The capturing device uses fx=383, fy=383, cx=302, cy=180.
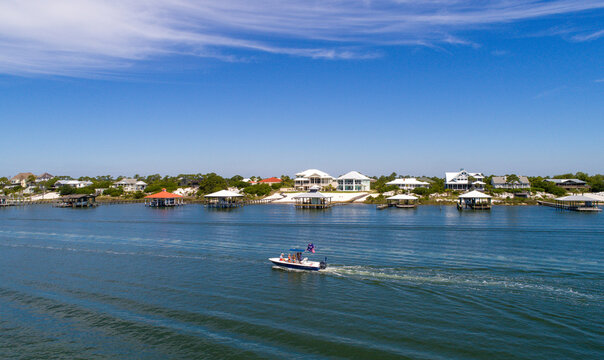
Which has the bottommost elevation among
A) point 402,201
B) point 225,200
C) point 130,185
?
point 402,201

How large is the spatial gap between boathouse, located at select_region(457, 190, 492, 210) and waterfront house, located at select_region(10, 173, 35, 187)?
188 m

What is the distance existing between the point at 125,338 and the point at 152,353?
8.90 feet

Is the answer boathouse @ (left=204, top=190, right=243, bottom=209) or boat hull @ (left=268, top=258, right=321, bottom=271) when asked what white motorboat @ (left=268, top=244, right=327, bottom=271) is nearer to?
boat hull @ (left=268, top=258, right=321, bottom=271)

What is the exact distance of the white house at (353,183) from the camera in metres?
136

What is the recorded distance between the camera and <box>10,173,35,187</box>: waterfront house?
179137 millimetres

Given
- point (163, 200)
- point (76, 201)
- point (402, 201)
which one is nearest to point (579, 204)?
point (402, 201)

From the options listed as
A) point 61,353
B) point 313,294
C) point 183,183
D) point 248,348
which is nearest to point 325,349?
point 248,348

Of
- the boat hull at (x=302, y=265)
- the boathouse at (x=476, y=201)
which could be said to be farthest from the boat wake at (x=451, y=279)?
the boathouse at (x=476, y=201)

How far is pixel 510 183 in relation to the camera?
416 feet

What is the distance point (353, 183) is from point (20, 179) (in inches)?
6204

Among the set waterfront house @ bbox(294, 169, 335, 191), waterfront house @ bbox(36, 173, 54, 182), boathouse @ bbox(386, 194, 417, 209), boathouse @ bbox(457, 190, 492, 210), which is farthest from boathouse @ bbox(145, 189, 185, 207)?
waterfront house @ bbox(36, 173, 54, 182)

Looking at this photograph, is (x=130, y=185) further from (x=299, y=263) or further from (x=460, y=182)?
(x=299, y=263)

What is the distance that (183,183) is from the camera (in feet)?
546

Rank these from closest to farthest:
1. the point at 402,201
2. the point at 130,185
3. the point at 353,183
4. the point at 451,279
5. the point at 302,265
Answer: the point at 451,279 < the point at 302,265 < the point at 402,201 < the point at 353,183 < the point at 130,185
